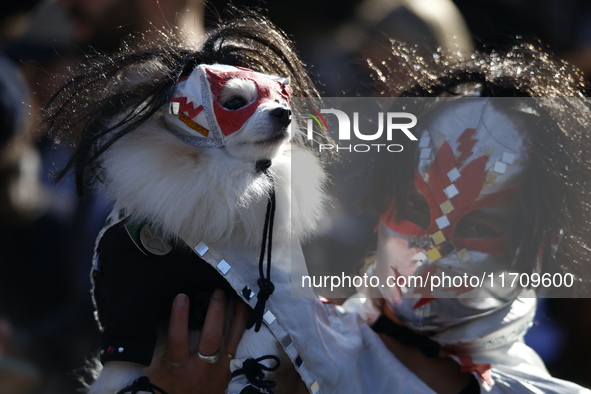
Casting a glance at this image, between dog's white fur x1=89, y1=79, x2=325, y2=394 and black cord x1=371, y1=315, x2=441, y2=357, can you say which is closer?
dog's white fur x1=89, y1=79, x2=325, y2=394

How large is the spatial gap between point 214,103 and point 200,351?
483 mm

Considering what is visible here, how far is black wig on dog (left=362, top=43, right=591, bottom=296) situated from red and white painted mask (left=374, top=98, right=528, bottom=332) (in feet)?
0.10

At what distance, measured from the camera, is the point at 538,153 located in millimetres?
1126

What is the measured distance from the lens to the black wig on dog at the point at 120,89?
105 cm

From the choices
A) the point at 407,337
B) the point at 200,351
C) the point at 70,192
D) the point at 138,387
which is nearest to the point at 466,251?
the point at 407,337

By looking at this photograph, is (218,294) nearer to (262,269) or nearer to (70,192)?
(262,269)

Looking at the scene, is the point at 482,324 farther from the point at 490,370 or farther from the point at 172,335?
the point at 172,335

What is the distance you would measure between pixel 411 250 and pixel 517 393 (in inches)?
14.4

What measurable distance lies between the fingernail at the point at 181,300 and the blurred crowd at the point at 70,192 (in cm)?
49

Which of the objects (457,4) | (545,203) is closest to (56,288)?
(545,203)

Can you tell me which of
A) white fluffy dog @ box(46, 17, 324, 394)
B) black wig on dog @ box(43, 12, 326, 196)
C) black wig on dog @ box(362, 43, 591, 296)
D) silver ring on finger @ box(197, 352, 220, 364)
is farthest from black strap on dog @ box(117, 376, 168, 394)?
black wig on dog @ box(362, 43, 591, 296)

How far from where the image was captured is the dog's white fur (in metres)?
1.03

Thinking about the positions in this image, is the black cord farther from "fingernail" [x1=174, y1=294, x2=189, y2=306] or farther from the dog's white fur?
"fingernail" [x1=174, y1=294, x2=189, y2=306]

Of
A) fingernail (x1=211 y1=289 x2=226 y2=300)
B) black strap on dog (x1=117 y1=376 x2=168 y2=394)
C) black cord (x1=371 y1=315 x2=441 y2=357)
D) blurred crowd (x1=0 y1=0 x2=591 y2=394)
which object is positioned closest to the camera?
black strap on dog (x1=117 y1=376 x2=168 y2=394)
